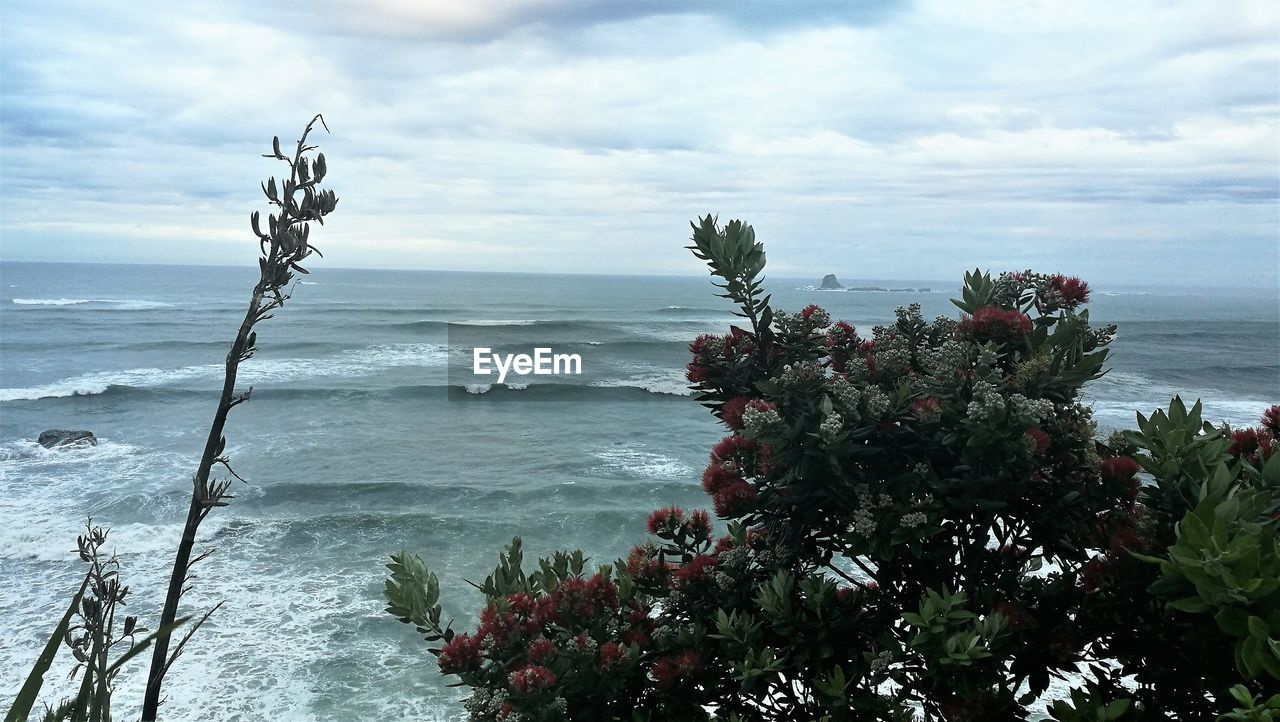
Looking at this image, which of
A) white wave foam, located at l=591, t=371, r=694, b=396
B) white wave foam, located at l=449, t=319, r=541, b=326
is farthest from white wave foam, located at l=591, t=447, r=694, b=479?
white wave foam, located at l=449, t=319, r=541, b=326

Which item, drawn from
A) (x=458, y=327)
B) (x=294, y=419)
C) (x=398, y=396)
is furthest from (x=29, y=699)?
(x=458, y=327)

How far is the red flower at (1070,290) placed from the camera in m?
3.15

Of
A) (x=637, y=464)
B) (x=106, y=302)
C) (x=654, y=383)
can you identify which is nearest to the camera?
(x=637, y=464)

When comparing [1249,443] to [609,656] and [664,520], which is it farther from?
[609,656]

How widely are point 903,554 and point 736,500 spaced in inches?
24.6

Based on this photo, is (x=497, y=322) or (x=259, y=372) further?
(x=497, y=322)

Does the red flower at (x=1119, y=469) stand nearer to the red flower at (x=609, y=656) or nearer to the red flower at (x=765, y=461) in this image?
the red flower at (x=765, y=461)

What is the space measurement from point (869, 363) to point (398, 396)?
2574cm

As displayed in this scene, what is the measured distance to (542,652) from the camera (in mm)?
2768

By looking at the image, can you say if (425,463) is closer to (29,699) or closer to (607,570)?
(607,570)

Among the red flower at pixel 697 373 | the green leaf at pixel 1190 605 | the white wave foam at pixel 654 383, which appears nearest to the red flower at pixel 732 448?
the red flower at pixel 697 373

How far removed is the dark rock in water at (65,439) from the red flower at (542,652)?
20.8m

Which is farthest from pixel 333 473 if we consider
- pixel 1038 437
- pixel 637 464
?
pixel 1038 437

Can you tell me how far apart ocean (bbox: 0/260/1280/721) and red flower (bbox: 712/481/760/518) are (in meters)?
5.82
